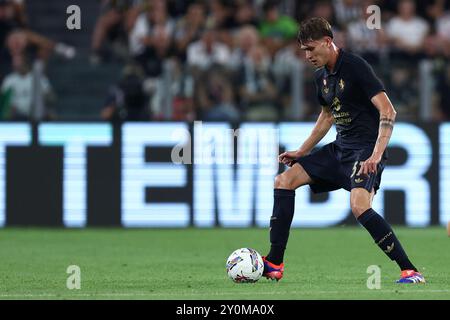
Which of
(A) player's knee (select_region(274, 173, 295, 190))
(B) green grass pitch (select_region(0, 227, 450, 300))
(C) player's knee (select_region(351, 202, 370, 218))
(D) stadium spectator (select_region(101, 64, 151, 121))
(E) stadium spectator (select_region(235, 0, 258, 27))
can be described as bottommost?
(B) green grass pitch (select_region(0, 227, 450, 300))

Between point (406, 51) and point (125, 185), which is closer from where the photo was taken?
point (125, 185)

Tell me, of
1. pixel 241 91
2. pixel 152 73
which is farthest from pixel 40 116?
pixel 241 91

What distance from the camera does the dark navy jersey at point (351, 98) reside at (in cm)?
959

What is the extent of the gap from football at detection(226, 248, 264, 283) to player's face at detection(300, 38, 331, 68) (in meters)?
1.64

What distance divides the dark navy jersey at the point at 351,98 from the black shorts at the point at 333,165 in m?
0.08

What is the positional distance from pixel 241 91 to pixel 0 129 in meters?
3.37

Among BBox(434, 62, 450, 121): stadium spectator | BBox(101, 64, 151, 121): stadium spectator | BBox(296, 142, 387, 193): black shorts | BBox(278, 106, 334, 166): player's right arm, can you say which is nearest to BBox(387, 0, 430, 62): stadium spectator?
BBox(434, 62, 450, 121): stadium spectator

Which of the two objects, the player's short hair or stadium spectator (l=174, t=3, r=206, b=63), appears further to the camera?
stadium spectator (l=174, t=3, r=206, b=63)

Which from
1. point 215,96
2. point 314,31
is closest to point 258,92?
point 215,96

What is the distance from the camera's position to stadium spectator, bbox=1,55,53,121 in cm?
1686

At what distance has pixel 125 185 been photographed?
1672 cm

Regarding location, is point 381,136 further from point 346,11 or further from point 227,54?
point 346,11

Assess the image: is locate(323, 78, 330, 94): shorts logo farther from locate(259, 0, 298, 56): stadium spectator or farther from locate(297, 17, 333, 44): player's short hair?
locate(259, 0, 298, 56): stadium spectator
